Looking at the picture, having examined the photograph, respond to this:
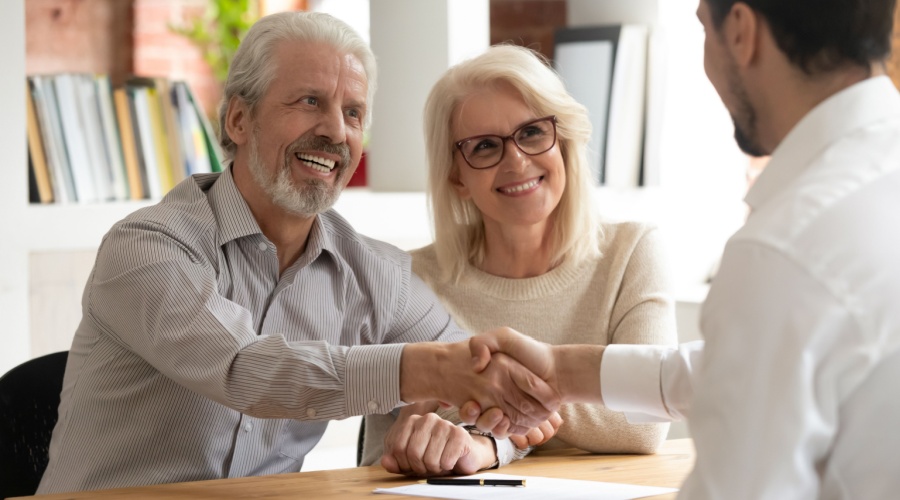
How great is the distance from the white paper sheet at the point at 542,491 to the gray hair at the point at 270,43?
0.91m

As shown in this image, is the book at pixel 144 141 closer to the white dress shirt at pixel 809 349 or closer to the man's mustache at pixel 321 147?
the man's mustache at pixel 321 147

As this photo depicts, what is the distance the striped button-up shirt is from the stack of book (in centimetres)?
90

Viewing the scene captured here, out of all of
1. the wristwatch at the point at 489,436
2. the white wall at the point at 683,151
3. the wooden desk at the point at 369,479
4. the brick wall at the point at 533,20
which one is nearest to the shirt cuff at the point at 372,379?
the wooden desk at the point at 369,479

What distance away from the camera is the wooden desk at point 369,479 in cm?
162

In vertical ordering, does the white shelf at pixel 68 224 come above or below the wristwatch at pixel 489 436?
above

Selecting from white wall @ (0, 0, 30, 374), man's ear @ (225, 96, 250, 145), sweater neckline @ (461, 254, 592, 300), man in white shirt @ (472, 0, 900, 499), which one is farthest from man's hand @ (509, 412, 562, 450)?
white wall @ (0, 0, 30, 374)

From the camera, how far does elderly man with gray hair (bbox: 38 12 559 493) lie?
174cm

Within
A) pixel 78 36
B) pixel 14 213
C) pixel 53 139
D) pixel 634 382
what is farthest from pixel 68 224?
pixel 78 36

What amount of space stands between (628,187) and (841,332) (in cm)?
269

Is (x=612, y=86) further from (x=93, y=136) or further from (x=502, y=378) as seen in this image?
(x=502, y=378)

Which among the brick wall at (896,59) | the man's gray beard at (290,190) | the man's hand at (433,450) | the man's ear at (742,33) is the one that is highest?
the man's ear at (742,33)

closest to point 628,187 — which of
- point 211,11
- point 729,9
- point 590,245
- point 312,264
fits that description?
point 590,245

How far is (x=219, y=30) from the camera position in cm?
609

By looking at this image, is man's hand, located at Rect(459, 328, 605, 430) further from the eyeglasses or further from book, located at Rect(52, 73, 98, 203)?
book, located at Rect(52, 73, 98, 203)
